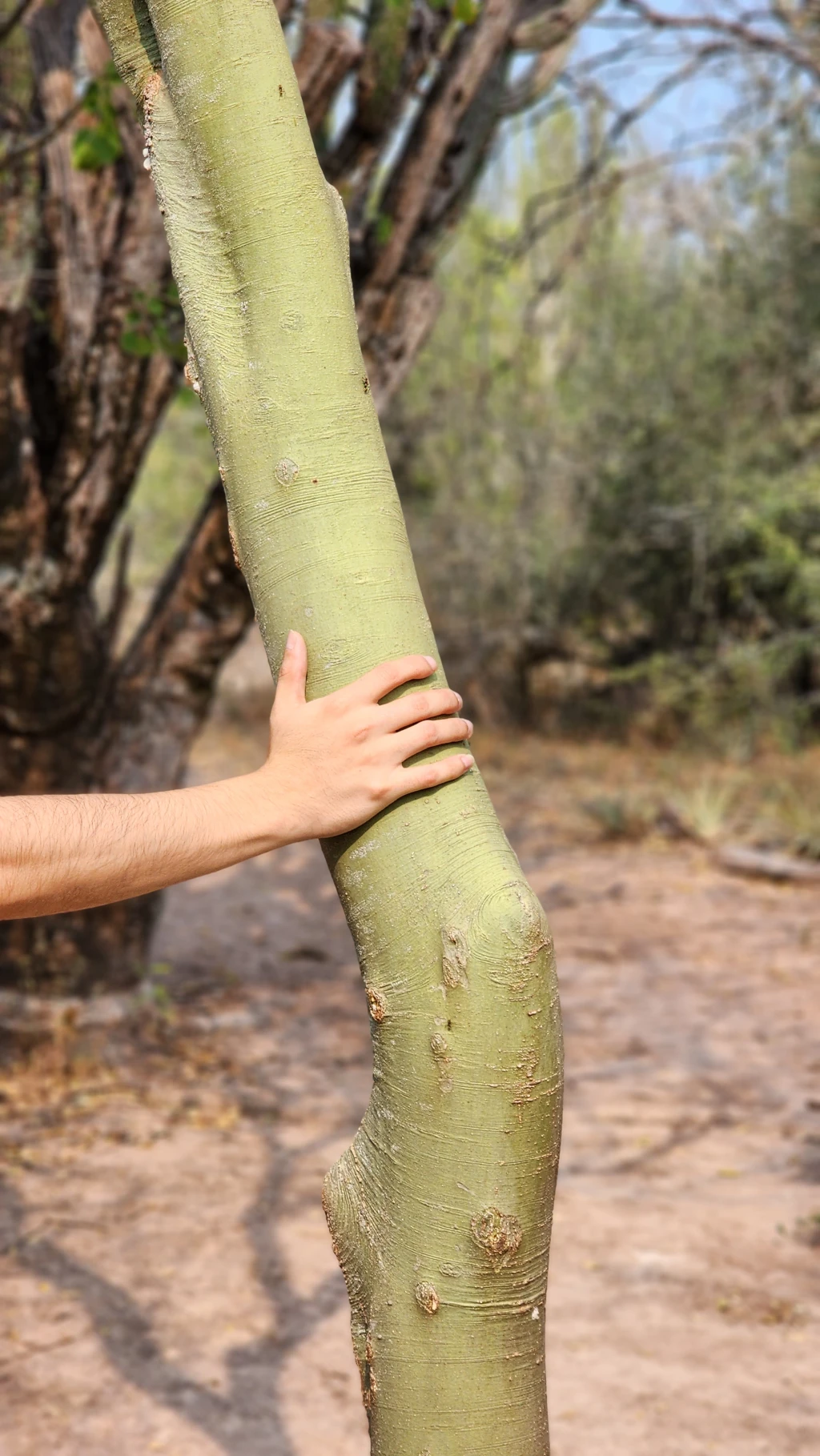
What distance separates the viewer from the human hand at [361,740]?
134cm

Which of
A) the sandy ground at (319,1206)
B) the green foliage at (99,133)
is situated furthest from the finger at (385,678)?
the green foliage at (99,133)

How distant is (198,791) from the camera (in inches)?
58.7

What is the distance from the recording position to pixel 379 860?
1.34 meters

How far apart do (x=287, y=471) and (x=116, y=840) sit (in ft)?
1.53

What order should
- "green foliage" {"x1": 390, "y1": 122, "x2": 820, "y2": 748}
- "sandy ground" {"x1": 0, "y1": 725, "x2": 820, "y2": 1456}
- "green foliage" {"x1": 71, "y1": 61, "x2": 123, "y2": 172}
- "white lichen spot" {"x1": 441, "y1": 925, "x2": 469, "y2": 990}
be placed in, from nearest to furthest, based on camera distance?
"white lichen spot" {"x1": 441, "y1": 925, "x2": 469, "y2": 990}
"sandy ground" {"x1": 0, "y1": 725, "x2": 820, "y2": 1456}
"green foliage" {"x1": 71, "y1": 61, "x2": 123, "y2": 172}
"green foliage" {"x1": 390, "y1": 122, "x2": 820, "y2": 748}

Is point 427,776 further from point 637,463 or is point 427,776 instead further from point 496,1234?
point 637,463

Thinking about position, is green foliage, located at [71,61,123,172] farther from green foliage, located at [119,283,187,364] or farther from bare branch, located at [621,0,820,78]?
bare branch, located at [621,0,820,78]

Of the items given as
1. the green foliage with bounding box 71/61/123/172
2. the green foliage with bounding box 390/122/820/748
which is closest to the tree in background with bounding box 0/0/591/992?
the green foliage with bounding box 71/61/123/172

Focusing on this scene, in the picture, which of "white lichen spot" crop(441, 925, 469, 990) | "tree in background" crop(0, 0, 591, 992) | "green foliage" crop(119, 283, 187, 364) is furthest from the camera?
"tree in background" crop(0, 0, 591, 992)

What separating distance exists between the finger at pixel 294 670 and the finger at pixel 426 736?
126 mm

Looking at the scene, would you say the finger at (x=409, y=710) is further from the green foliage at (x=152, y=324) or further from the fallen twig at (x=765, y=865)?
the fallen twig at (x=765, y=865)

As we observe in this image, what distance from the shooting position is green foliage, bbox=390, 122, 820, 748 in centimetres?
1030

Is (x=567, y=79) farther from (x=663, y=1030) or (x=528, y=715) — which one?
(x=528, y=715)

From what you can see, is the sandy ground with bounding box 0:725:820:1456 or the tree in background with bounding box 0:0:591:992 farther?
the tree in background with bounding box 0:0:591:992
